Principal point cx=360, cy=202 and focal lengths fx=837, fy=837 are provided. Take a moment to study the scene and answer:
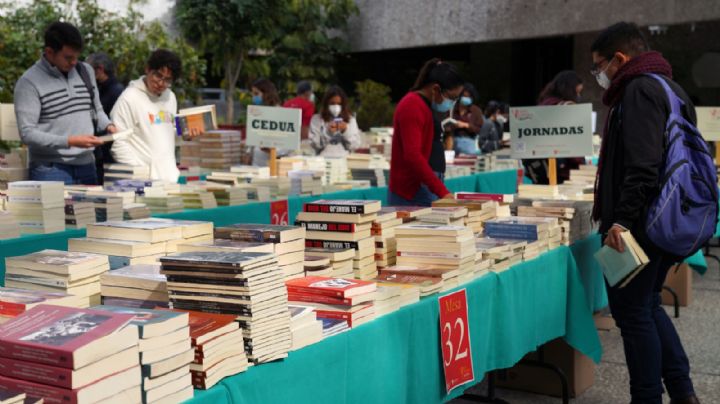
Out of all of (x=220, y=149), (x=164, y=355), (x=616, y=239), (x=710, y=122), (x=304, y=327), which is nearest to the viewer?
(x=164, y=355)

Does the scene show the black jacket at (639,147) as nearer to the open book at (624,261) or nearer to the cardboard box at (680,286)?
the open book at (624,261)

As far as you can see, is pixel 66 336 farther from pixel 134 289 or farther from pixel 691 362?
pixel 691 362

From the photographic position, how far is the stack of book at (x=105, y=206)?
3904 millimetres

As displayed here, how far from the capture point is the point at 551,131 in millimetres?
5148

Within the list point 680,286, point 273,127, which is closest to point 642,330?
point 680,286

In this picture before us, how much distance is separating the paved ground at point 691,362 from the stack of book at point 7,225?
215 cm

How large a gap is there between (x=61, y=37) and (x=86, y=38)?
7943mm

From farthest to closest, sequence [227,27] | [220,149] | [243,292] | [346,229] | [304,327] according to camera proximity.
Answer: [227,27] < [220,149] < [346,229] < [304,327] < [243,292]

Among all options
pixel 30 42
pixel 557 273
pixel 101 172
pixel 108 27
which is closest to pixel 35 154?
pixel 101 172

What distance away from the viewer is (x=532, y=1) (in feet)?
51.4

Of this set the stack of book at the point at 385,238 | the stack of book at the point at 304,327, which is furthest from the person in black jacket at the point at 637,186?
the stack of book at the point at 304,327

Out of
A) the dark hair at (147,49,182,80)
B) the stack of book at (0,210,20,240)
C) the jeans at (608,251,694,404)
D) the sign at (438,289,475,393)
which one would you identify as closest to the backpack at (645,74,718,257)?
the jeans at (608,251,694,404)

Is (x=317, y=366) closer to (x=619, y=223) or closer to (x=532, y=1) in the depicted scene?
(x=619, y=223)

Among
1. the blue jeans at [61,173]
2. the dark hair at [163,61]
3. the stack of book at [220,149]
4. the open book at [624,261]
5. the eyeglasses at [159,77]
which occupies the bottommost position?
the open book at [624,261]
